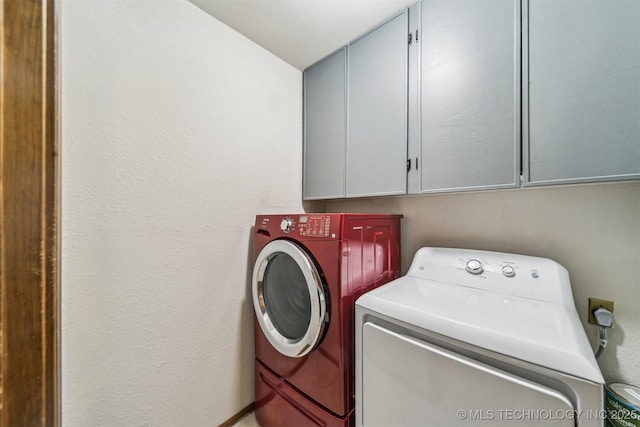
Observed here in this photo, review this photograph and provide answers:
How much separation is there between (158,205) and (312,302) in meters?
0.89

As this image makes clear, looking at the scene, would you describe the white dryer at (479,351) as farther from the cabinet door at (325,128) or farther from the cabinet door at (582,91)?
the cabinet door at (325,128)

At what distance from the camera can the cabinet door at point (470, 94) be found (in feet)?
3.23

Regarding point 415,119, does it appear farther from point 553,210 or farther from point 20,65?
point 20,65

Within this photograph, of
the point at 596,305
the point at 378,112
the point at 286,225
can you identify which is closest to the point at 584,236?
the point at 596,305

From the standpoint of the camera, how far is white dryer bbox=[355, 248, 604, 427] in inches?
24.0

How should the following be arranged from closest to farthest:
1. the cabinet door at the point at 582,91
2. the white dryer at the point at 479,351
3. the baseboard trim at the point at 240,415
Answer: the white dryer at the point at 479,351, the cabinet door at the point at 582,91, the baseboard trim at the point at 240,415

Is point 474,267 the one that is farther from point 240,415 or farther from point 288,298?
point 240,415

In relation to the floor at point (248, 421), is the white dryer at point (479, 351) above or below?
above

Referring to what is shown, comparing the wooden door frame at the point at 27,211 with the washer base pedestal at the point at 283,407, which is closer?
the wooden door frame at the point at 27,211

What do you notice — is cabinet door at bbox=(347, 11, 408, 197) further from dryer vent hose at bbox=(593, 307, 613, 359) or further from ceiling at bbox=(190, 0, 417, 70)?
dryer vent hose at bbox=(593, 307, 613, 359)

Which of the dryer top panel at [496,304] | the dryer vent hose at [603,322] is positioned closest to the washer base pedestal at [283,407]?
the dryer top panel at [496,304]

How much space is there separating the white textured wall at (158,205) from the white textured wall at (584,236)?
132 centimetres

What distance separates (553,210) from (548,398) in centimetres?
90

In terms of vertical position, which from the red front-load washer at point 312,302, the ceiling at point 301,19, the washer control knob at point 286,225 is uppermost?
the ceiling at point 301,19
